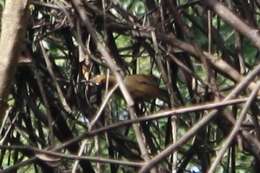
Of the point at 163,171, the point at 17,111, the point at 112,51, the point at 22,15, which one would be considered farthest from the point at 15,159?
the point at 22,15

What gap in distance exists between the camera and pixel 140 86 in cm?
251

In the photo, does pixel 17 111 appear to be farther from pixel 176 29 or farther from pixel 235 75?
pixel 235 75

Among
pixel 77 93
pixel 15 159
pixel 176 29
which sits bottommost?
pixel 15 159

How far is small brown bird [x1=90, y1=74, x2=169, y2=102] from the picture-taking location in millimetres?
2482

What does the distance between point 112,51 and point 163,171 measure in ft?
1.52

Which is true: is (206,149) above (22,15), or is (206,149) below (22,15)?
below

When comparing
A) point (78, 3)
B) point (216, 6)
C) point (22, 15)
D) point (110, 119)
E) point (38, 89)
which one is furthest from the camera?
point (38, 89)

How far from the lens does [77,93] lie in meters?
2.60

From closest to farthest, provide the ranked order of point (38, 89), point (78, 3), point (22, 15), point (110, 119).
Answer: point (22, 15) → point (78, 3) → point (110, 119) → point (38, 89)

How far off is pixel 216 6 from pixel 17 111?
0.84m

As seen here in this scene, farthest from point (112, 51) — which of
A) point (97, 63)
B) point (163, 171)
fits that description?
point (163, 171)

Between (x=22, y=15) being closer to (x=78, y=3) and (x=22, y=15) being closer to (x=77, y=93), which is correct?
(x=78, y=3)

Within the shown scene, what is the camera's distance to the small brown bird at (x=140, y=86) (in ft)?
8.14

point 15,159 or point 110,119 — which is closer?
point 110,119
